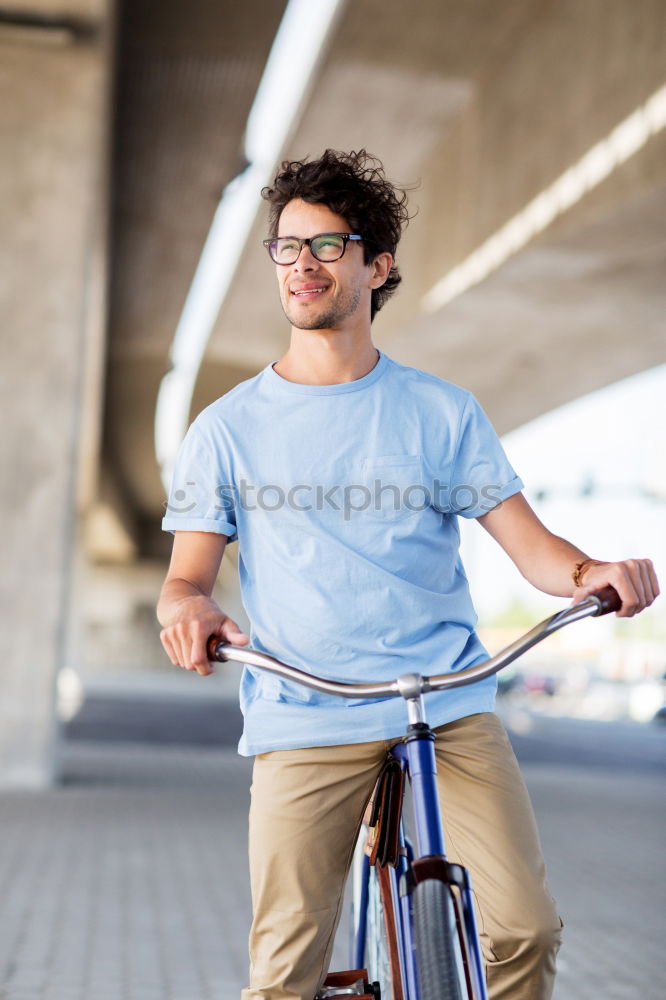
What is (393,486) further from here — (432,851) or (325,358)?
(432,851)

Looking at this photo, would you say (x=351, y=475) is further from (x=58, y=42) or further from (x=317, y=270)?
(x=58, y=42)

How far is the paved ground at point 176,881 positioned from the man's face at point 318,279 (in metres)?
2.88

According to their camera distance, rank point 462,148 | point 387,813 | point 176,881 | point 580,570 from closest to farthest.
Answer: point 580,570, point 387,813, point 176,881, point 462,148

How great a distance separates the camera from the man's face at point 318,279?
2.46 meters

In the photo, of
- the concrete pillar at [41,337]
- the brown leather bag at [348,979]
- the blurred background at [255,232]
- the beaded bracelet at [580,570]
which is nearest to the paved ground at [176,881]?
the blurred background at [255,232]

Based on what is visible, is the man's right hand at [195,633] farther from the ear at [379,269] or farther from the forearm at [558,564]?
the ear at [379,269]

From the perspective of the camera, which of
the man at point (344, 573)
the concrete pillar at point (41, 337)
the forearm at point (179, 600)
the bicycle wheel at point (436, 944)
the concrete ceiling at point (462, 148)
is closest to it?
the bicycle wheel at point (436, 944)

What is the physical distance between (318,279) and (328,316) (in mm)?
74

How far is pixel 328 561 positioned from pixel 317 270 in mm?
570

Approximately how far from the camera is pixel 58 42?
10.0 metres

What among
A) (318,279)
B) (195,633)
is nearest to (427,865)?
(195,633)

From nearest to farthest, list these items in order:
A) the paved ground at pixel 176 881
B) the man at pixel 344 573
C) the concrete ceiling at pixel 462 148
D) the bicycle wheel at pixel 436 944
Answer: the bicycle wheel at pixel 436 944
the man at pixel 344 573
the paved ground at pixel 176 881
the concrete ceiling at pixel 462 148

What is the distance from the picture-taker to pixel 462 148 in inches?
563

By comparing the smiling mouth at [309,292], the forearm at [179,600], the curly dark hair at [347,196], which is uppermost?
the curly dark hair at [347,196]
